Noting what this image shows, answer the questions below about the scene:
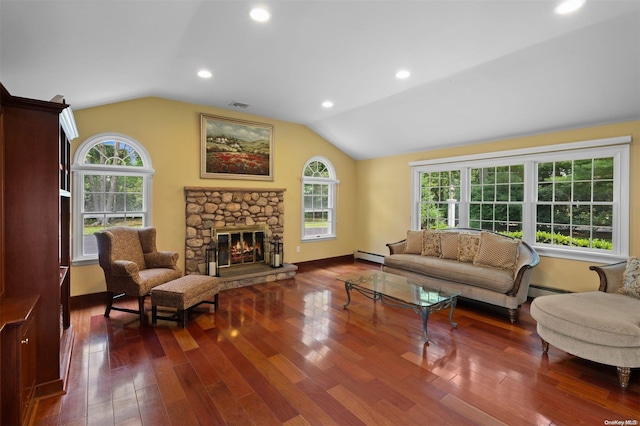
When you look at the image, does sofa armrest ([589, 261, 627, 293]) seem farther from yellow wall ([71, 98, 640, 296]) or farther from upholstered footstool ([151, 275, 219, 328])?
upholstered footstool ([151, 275, 219, 328])

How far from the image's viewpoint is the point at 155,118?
15.4ft

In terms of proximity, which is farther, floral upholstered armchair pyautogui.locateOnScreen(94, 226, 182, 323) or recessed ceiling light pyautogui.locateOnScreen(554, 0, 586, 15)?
floral upholstered armchair pyautogui.locateOnScreen(94, 226, 182, 323)

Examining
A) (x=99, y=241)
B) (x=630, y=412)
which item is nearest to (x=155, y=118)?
(x=99, y=241)

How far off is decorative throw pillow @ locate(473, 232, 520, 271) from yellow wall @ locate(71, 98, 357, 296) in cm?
318

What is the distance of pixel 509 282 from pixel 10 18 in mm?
4843

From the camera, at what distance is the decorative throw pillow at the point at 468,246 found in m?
4.50

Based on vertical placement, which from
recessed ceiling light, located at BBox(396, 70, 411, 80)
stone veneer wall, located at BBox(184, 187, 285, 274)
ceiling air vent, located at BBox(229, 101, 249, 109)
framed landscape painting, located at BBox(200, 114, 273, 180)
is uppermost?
ceiling air vent, located at BBox(229, 101, 249, 109)

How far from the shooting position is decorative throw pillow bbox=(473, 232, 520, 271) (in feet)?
13.2

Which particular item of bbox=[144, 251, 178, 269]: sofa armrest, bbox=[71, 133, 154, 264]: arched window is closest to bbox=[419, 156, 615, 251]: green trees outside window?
bbox=[144, 251, 178, 269]: sofa armrest

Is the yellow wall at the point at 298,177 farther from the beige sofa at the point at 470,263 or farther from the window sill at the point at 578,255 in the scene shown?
the beige sofa at the point at 470,263

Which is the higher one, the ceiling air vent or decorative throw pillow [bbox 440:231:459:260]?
the ceiling air vent

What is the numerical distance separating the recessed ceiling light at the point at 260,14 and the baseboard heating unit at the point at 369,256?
5020 millimetres

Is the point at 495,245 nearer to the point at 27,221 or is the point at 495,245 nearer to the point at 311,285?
the point at 311,285

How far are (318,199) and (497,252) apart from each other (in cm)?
353
